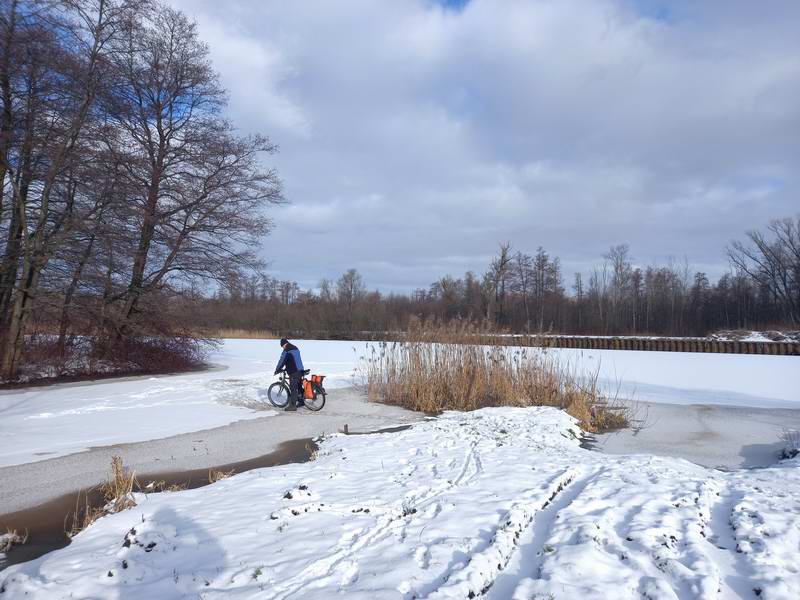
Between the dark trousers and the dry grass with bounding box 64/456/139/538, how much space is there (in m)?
5.46

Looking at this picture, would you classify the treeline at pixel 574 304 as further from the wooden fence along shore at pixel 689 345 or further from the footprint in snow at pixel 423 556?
the footprint in snow at pixel 423 556

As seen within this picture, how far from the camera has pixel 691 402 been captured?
13.3 metres

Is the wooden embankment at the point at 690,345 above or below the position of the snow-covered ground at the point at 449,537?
above

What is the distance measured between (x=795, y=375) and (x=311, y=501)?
68.7 feet

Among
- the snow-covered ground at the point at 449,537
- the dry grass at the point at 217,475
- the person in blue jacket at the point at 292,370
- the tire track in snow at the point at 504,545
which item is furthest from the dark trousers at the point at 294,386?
the tire track in snow at the point at 504,545

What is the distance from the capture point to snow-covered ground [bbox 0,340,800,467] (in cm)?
869

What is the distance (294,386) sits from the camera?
37.2ft

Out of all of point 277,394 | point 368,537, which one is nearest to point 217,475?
point 368,537

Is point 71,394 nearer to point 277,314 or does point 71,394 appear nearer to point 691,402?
point 691,402

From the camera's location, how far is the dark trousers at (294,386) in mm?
11305

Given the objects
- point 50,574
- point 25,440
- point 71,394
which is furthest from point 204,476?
point 71,394

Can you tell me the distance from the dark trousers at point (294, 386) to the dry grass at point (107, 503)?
17.9 ft

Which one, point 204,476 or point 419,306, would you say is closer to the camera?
point 204,476

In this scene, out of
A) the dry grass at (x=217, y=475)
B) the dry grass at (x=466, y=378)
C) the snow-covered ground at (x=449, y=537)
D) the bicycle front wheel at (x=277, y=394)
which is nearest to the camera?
the snow-covered ground at (x=449, y=537)
